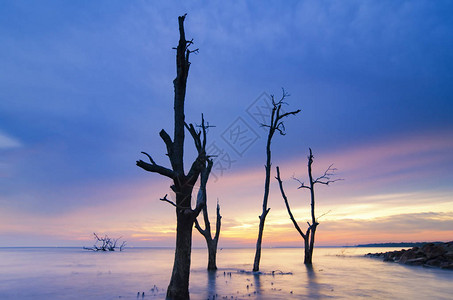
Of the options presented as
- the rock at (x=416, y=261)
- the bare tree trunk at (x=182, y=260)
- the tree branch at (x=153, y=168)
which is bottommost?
the rock at (x=416, y=261)

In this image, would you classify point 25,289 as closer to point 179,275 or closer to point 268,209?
point 179,275

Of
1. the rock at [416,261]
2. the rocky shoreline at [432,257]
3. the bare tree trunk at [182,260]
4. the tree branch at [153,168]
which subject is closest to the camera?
the tree branch at [153,168]

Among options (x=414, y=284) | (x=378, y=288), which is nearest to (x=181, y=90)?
(x=378, y=288)

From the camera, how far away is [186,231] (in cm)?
961

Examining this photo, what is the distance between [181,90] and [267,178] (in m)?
9.85

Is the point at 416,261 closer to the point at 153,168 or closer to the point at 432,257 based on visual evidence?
the point at 432,257

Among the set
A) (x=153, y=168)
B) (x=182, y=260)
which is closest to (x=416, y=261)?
(x=182, y=260)

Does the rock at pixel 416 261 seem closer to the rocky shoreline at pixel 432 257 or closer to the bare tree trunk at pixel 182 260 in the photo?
the rocky shoreline at pixel 432 257

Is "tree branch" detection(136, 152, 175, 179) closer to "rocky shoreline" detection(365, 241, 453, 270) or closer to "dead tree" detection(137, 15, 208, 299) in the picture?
"dead tree" detection(137, 15, 208, 299)

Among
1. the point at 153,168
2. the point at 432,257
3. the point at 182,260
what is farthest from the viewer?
the point at 432,257

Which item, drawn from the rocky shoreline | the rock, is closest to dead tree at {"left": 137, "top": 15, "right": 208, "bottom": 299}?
the rocky shoreline

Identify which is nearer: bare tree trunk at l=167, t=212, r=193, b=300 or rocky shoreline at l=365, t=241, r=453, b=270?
bare tree trunk at l=167, t=212, r=193, b=300

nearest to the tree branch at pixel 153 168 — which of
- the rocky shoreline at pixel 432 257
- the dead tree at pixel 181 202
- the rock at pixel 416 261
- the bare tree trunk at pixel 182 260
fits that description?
the dead tree at pixel 181 202

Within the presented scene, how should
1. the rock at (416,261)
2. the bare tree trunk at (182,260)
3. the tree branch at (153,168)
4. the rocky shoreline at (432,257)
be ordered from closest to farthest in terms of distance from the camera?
the tree branch at (153,168) → the bare tree trunk at (182,260) → the rocky shoreline at (432,257) → the rock at (416,261)
